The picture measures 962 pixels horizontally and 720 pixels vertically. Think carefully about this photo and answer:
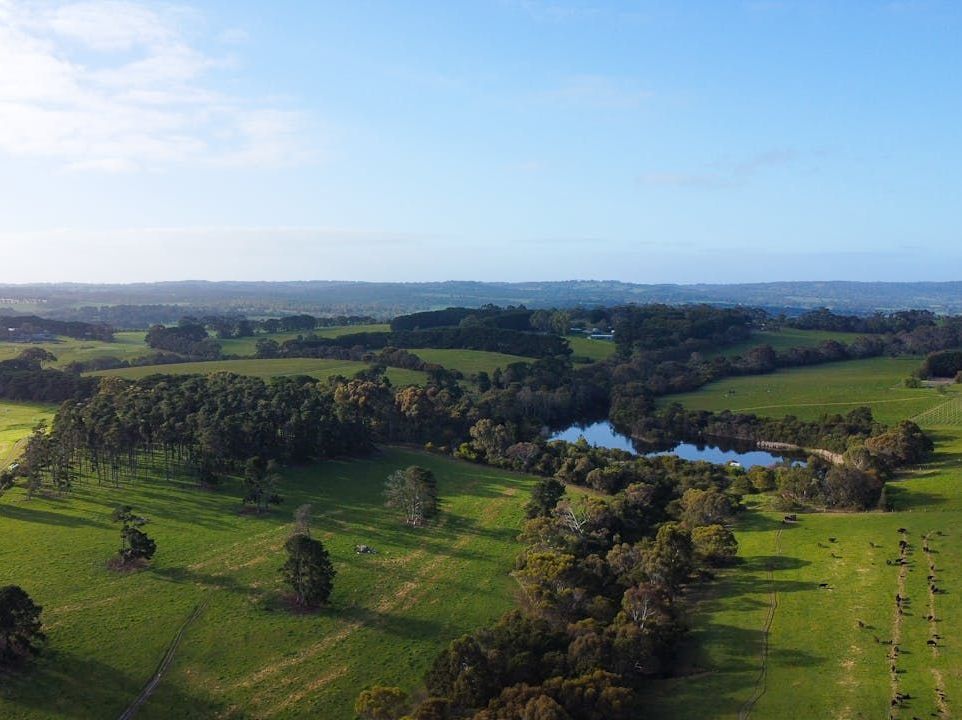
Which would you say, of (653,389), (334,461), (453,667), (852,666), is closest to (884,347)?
(653,389)

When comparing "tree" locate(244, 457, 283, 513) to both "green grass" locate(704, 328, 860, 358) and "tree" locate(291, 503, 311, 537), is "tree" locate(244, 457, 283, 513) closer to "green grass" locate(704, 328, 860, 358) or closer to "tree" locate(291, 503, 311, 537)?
"tree" locate(291, 503, 311, 537)

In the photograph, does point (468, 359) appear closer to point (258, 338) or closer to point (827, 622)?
point (258, 338)

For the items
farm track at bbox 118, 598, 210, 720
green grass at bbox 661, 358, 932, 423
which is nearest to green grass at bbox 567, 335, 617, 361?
green grass at bbox 661, 358, 932, 423

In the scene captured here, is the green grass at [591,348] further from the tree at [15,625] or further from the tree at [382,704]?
the tree at [15,625]

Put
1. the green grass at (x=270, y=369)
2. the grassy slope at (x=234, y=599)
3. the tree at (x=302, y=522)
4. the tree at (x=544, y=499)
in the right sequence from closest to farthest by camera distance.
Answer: the grassy slope at (x=234, y=599), the tree at (x=302, y=522), the tree at (x=544, y=499), the green grass at (x=270, y=369)

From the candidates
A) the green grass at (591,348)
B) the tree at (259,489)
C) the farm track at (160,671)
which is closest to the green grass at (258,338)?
the green grass at (591,348)

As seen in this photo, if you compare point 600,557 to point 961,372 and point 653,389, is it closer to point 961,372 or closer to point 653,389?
point 653,389

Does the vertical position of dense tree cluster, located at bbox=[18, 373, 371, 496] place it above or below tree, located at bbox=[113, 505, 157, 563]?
above
